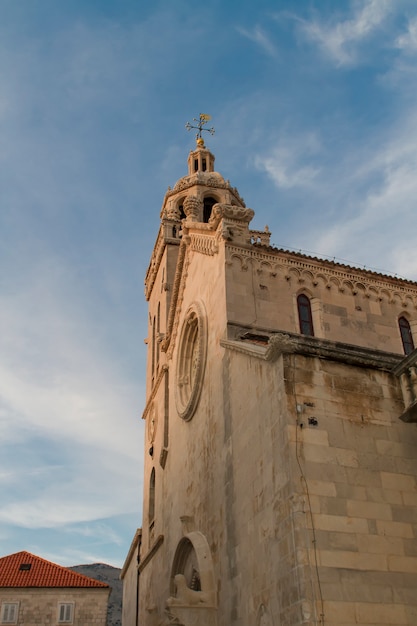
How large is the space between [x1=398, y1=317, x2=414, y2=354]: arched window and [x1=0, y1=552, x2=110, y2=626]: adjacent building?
23409 millimetres

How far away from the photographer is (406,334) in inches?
794

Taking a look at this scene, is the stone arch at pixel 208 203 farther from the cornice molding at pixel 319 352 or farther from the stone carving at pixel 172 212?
the cornice molding at pixel 319 352

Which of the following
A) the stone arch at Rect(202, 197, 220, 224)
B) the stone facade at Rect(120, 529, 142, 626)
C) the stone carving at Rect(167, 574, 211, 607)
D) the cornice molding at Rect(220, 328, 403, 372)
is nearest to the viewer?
the cornice molding at Rect(220, 328, 403, 372)

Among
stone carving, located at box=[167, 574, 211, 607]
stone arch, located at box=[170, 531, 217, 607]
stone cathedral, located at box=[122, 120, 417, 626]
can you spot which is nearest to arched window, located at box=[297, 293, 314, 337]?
stone cathedral, located at box=[122, 120, 417, 626]

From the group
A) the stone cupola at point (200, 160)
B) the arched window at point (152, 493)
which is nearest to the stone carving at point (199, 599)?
the arched window at point (152, 493)

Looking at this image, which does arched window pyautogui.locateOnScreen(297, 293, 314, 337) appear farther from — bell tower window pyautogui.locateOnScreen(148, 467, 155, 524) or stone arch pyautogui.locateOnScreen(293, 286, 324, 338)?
bell tower window pyautogui.locateOnScreen(148, 467, 155, 524)

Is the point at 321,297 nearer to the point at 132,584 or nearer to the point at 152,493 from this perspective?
the point at 152,493

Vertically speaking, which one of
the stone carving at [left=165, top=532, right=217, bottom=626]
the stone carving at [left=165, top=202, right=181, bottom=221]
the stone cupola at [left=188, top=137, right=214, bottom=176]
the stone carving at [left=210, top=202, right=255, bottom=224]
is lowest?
the stone carving at [left=165, top=532, right=217, bottom=626]

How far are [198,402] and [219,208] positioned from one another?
5.91 meters

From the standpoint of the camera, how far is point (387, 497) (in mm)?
11039

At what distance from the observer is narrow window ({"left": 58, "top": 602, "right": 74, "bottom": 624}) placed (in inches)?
1304

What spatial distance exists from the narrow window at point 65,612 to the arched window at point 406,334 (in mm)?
24150

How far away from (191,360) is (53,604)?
19.1 metres

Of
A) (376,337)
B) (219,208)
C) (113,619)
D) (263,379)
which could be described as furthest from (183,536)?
(113,619)
